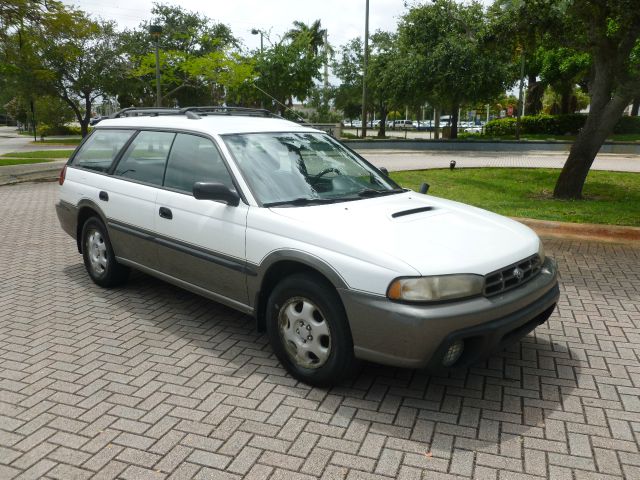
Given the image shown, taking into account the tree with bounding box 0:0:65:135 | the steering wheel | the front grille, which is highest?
the tree with bounding box 0:0:65:135

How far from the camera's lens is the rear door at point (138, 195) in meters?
4.91

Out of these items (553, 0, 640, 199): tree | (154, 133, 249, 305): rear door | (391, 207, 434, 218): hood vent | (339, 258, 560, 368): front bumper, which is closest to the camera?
(339, 258, 560, 368): front bumper

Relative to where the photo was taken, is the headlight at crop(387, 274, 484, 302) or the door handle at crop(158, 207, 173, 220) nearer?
the headlight at crop(387, 274, 484, 302)

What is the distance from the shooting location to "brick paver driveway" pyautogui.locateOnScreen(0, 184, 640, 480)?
2.97m

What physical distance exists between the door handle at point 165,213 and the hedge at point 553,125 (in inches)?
1399

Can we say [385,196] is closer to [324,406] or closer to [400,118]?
[324,406]

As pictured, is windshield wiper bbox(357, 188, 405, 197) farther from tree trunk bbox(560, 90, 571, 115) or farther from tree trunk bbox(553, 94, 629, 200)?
tree trunk bbox(560, 90, 571, 115)

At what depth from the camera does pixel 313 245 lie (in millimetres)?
3578

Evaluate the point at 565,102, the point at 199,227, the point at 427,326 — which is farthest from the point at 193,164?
the point at 565,102

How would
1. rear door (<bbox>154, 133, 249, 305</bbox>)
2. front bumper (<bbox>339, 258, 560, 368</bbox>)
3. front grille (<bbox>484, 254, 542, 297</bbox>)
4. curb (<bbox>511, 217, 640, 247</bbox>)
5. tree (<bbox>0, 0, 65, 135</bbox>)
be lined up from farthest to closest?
tree (<bbox>0, 0, 65, 135</bbox>) → curb (<bbox>511, 217, 640, 247</bbox>) → rear door (<bbox>154, 133, 249, 305</bbox>) → front grille (<bbox>484, 254, 542, 297</bbox>) → front bumper (<bbox>339, 258, 560, 368</bbox>)

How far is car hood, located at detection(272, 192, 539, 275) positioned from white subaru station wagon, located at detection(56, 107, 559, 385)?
0.03 ft

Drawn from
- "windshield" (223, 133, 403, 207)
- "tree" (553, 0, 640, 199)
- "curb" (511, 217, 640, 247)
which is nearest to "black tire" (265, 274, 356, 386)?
"windshield" (223, 133, 403, 207)

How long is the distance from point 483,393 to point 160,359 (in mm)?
2334

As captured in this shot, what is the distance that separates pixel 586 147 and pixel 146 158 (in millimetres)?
9036
